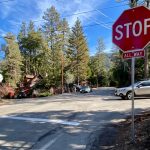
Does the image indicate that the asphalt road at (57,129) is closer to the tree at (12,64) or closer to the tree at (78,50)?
the tree at (12,64)

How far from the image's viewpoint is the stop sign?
776cm

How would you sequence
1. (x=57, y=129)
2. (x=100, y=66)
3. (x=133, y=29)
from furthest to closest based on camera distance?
1. (x=100, y=66)
2. (x=57, y=129)
3. (x=133, y=29)

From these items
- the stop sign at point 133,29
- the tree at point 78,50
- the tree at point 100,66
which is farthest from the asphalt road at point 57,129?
the tree at point 100,66

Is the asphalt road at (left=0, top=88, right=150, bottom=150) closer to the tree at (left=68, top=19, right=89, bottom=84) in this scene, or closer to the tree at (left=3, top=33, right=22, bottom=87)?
the tree at (left=3, top=33, right=22, bottom=87)

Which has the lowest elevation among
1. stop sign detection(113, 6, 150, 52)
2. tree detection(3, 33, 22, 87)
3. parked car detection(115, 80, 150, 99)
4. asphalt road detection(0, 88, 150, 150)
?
asphalt road detection(0, 88, 150, 150)

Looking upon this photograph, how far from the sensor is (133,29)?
7.93m

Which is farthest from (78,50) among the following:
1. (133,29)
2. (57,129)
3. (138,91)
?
(133,29)

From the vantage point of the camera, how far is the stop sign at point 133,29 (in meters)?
7.76

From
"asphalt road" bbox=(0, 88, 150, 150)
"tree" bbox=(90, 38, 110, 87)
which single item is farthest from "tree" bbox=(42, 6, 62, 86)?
"asphalt road" bbox=(0, 88, 150, 150)

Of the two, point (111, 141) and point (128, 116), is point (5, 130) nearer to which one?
point (111, 141)

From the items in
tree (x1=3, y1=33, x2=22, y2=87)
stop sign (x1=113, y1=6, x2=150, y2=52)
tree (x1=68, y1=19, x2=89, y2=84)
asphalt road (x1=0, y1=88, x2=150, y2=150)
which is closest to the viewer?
stop sign (x1=113, y1=6, x2=150, y2=52)

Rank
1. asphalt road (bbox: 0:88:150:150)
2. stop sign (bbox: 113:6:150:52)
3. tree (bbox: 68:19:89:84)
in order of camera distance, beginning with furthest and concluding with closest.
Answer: tree (bbox: 68:19:89:84) < asphalt road (bbox: 0:88:150:150) < stop sign (bbox: 113:6:150:52)

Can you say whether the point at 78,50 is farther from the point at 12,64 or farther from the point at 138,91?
the point at 138,91

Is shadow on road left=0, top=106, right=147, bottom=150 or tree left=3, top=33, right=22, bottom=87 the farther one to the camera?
tree left=3, top=33, right=22, bottom=87
